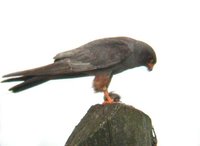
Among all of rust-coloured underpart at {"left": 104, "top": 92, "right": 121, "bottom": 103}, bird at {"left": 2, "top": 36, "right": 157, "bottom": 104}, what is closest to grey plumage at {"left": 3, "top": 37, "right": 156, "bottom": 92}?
bird at {"left": 2, "top": 36, "right": 157, "bottom": 104}

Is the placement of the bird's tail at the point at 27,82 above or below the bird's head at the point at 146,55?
above

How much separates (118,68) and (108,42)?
0.60 meters

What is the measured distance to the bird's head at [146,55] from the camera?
8.66 metres

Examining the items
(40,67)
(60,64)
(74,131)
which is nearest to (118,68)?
(60,64)

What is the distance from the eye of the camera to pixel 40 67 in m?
6.73

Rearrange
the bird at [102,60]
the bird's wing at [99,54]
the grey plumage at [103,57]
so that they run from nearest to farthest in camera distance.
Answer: the bird at [102,60], the grey plumage at [103,57], the bird's wing at [99,54]

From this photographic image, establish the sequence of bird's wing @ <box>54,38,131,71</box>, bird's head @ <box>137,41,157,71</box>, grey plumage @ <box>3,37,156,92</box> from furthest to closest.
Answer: bird's head @ <box>137,41,157,71</box>, bird's wing @ <box>54,38,131,71</box>, grey plumage @ <box>3,37,156,92</box>

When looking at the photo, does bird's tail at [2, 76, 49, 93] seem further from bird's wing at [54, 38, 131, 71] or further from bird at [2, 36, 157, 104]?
bird's wing at [54, 38, 131, 71]

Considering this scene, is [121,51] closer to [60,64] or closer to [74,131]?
[60,64]

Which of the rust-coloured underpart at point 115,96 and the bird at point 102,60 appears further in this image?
the bird at point 102,60

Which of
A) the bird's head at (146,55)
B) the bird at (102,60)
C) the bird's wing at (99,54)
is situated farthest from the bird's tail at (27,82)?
the bird's head at (146,55)

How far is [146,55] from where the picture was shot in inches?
342

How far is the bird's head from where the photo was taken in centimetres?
866

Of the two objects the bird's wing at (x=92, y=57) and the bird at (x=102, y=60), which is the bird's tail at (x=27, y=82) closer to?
the bird at (x=102, y=60)
